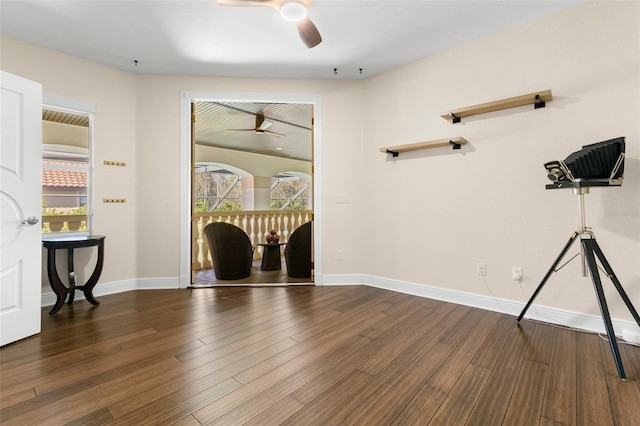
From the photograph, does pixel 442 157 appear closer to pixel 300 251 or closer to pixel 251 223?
pixel 300 251

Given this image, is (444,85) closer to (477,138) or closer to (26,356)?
(477,138)

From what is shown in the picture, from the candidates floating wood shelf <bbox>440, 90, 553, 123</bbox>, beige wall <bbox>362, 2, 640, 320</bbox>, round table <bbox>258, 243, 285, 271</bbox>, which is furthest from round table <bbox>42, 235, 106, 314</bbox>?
floating wood shelf <bbox>440, 90, 553, 123</bbox>

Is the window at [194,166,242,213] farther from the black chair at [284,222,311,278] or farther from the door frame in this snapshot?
the black chair at [284,222,311,278]

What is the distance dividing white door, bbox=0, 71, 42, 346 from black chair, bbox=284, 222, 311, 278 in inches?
104

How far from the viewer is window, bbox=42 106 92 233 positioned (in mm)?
3131

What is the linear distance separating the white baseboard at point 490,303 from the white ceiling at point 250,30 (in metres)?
2.49

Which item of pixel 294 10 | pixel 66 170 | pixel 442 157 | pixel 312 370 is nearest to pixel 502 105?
pixel 442 157

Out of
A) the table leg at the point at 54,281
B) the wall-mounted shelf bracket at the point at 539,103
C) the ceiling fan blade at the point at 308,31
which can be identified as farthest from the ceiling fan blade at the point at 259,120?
the wall-mounted shelf bracket at the point at 539,103

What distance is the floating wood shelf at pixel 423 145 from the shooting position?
2956 millimetres

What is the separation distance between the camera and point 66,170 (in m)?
3.25

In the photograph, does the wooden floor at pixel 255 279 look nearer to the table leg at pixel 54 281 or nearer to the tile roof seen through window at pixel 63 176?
the table leg at pixel 54 281

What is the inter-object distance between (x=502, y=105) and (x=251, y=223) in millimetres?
4575

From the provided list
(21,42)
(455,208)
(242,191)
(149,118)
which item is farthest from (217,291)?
(242,191)

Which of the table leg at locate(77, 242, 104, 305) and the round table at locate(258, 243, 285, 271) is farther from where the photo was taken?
the round table at locate(258, 243, 285, 271)
